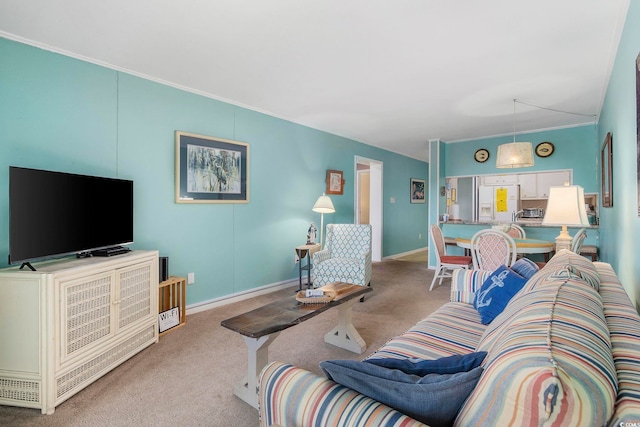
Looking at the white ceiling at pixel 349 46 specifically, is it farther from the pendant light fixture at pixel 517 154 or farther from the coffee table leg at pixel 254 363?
the coffee table leg at pixel 254 363

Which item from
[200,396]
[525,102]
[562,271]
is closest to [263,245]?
[200,396]

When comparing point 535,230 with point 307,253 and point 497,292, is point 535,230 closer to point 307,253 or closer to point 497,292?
point 307,253

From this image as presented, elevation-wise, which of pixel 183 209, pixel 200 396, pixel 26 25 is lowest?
pixel 200 396

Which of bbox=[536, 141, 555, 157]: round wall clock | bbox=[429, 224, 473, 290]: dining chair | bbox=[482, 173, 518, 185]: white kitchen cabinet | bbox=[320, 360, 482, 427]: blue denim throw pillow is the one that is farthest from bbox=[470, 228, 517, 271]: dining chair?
bbox=[482, 173, 518, 185]: white kitchen cabinet

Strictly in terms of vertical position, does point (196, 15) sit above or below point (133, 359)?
above

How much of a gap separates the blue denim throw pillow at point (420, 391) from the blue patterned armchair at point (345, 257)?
9.84ft

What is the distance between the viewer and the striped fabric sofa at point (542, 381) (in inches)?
22.0

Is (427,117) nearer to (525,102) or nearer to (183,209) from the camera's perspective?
(525,102)

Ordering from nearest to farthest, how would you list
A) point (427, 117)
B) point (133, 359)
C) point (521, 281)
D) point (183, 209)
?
point (521, 281), point (133, 359), point (183, 209), point (427, 117)

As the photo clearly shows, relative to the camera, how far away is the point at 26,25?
2.17 meters

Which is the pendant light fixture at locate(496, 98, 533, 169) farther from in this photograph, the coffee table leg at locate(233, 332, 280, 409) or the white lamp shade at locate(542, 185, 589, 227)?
the coffee table leg at locate(233, 332, 280, 409)

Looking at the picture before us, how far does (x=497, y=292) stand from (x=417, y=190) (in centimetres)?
623

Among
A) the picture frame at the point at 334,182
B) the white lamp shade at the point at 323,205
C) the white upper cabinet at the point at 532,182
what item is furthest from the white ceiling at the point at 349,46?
the white upper cabinet at the point at 532,182

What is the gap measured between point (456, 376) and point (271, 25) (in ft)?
7.55
